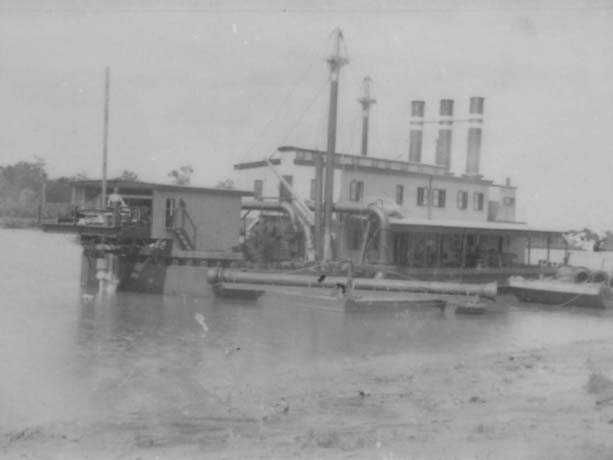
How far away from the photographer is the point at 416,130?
4762 centimetres

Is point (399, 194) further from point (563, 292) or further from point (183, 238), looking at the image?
point (183, 238)

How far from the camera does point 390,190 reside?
39.2 m

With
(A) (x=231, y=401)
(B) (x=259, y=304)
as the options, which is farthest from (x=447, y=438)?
(B) (x=259, y=304)

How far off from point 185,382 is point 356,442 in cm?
591

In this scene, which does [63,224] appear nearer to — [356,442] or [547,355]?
[547,355]

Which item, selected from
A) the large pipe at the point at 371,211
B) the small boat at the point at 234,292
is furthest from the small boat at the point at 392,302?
the large pipe at the point at 371,211

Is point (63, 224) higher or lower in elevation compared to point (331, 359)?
higher

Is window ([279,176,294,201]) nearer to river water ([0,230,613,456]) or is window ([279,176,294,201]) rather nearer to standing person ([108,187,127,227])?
river water ([0,230,613,456])

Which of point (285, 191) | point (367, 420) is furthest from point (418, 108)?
point (367, 420)

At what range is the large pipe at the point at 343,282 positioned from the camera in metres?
26.1

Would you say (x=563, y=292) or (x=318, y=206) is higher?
(x=318, y=206)

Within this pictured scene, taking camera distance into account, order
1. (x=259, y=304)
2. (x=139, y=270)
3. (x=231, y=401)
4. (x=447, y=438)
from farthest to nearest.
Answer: (x=139, y=270) → (x=259, y=304) → (x=231, y=401) → (x=447, y=438)

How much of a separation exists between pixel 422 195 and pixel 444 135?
8.08 m

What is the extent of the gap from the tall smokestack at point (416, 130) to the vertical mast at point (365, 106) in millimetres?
2751
